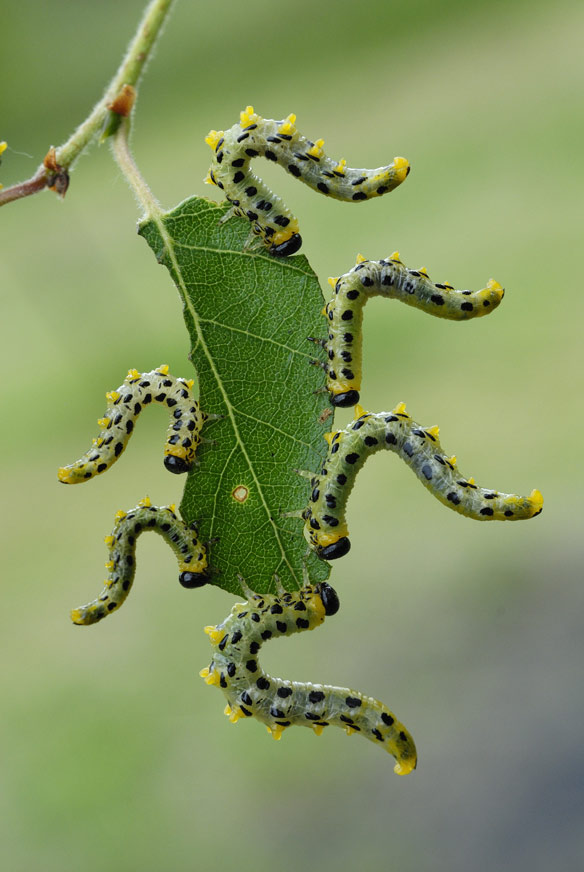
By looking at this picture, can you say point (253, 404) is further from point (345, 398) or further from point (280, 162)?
point (280, 162)

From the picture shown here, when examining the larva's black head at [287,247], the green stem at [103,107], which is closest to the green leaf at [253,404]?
the larva's black head at [287,247]

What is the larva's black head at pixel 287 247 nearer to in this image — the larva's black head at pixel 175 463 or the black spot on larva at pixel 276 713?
the larva's black head at pixel 175 463

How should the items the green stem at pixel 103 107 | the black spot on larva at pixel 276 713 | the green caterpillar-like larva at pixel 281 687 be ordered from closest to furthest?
1. the green stem at pixel 103 107
2. the green caterpillar-like larva at pixel 281 687
3. the black spot on larva at pixel 276 713

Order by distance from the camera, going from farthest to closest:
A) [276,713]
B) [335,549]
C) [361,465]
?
1. [276,713]
2. [361,465]
3. [335,549]

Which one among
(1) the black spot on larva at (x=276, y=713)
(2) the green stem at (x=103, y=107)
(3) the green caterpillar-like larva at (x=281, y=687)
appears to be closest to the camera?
(2) the green stem at (x=103, y=107)

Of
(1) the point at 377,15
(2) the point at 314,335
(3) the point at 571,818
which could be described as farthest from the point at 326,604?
(1) the point at 377,15

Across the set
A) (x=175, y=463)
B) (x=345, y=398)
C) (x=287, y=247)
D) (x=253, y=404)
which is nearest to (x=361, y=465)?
(x=345, y=398)

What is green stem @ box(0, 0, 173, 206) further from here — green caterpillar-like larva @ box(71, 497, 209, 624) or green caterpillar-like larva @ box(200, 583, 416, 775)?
green caterpillar-like larva @ box(200, 583, 416, 775)
